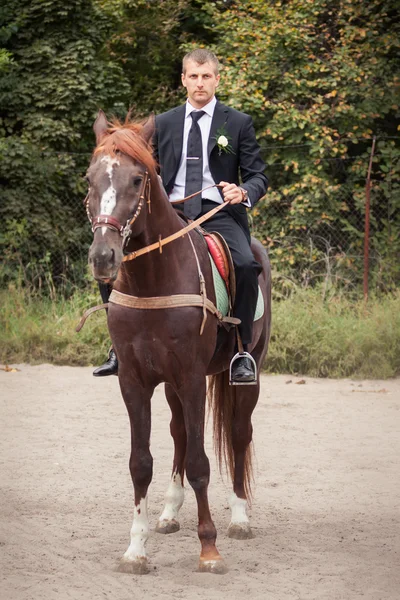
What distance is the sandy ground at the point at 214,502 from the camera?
14.8ft

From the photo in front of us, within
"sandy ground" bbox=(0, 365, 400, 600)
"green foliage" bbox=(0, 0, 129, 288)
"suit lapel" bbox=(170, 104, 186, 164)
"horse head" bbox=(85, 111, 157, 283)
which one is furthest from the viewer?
"green foliage" bbox=(0, 0, 129, 288)

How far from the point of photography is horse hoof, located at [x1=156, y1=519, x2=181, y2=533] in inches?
215

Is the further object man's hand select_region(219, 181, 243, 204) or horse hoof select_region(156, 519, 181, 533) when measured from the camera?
horse hoof select_region(156, 519, 181, 533)

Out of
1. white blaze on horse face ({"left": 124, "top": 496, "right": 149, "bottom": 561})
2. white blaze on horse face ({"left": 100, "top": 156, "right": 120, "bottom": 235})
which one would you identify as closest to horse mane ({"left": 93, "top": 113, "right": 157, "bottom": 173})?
white blaze on horse face ({"left": 100, "top": 156, "right": 120, "bottom": 235})

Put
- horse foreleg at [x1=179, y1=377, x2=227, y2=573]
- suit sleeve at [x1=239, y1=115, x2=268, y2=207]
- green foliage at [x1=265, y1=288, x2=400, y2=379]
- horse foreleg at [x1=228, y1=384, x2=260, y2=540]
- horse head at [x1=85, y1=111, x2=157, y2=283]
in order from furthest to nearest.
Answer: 1. green foliage at [x1=265, y1=288, x2=400, y2=379]
2. horse foreleg at [x1=228, y1=384, x2=260, y2=540]
3. suit sleeve at [x1=239, y1=115, x2=268, y2=207]
4. horse foreleg at [x1=179, y1=377, x2=227, y2=573]
5. horse head at [x1=85, y1=111, x2=157, y2=283]

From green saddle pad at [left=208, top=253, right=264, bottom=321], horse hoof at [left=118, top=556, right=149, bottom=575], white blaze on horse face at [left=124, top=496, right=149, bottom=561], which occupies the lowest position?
horse hoof at [left=118, top=556, right=149, bottom=575]

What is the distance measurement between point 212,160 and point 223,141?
0.57 feet

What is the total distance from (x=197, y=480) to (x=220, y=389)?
1.07 metres

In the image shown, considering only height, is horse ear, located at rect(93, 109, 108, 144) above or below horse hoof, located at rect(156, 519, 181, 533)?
above

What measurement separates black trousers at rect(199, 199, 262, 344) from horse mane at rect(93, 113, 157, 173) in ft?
3.44

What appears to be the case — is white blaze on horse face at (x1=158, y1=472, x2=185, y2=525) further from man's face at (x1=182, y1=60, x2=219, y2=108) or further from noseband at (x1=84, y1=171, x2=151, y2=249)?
man's face at (x1=182, y1=60, x2=219, y2=108)

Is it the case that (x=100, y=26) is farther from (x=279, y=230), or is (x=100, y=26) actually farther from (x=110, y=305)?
(x=110, y=305)

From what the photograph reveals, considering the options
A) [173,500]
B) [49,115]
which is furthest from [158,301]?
[49,115]

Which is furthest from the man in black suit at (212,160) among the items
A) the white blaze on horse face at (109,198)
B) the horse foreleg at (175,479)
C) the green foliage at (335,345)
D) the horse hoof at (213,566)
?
the green foliage at (335,345)
